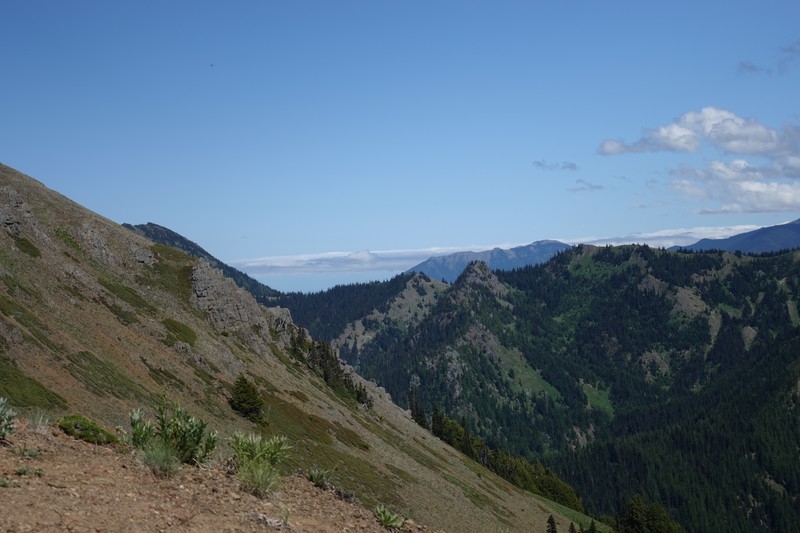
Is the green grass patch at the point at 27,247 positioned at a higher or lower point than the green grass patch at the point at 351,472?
higher

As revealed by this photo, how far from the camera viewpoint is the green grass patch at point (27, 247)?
67.9m

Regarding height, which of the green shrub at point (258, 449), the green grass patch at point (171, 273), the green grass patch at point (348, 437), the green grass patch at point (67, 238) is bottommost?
the green grass patch at point (348, 437)

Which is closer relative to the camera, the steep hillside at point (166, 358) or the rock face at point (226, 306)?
the steep hillside at point (166, 358)

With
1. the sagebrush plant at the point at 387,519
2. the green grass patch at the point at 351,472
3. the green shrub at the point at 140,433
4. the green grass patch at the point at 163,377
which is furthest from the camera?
the green grass patch at the point at 163,377

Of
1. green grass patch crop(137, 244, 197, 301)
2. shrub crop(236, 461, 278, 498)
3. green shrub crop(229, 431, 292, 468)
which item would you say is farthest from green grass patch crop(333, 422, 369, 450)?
shrub crop(236, 461, 278, 498)

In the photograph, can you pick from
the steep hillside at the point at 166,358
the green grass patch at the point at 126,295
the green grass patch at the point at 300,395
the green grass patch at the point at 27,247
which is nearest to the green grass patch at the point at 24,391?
the steep hillside at the point at 166,358

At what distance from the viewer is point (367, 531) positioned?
18547mm

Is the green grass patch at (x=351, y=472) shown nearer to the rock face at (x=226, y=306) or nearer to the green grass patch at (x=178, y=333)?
the green grass patch at (x=178, y=333)

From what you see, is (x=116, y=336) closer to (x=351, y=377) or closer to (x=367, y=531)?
(x=367, y=531)

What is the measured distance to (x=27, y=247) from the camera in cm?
6912

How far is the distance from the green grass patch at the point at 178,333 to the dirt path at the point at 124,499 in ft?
183

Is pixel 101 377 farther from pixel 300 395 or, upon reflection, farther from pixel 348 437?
pixel 300 395

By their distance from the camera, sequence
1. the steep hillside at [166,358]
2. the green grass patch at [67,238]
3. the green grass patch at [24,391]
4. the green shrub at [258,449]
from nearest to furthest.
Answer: the green shrub at [258,449] → the green grass patch at [24,391] → the steep hillside at [166,358] → the green grass patch at [67,238]

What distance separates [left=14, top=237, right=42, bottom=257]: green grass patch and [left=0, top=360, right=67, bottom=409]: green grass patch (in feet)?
109
